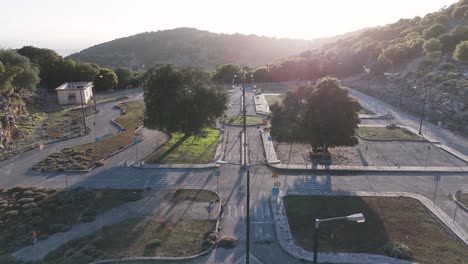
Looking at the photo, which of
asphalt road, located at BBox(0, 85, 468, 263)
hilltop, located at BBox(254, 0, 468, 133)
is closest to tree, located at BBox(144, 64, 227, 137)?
asphalt road, located at BBox(0, 85, 468, 263)

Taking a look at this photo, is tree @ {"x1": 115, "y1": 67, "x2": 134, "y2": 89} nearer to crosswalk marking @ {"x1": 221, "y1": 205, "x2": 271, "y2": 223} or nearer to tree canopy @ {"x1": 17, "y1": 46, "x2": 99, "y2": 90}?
tree canopy @ {"x1": 17, "y1": 46, "x2": 99, "y2": 90}

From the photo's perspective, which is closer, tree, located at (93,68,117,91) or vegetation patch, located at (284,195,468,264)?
vegetation patch, located at (284,195,468,264)

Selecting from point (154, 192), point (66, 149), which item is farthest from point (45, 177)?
point (154, 192)

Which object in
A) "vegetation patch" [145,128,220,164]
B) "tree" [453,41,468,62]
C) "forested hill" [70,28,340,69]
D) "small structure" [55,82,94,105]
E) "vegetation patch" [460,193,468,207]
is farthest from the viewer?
"forested hill" [70,28,340,69]

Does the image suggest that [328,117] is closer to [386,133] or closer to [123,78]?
[386,133]

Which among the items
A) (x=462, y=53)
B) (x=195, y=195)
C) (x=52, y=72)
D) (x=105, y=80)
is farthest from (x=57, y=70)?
(x=462, y=53)
